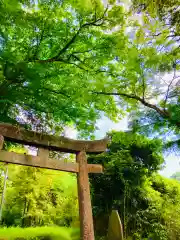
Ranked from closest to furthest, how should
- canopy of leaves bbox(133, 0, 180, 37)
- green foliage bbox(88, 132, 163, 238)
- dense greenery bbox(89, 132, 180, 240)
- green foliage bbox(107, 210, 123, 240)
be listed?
green foliage bbox(107, 210, 123, 240), canopy of leaves bbox(133, 0, 180, 37), dense greenery bbox(89, 132, 180, 240), green foliage bbox(88, 132, 163, 238)

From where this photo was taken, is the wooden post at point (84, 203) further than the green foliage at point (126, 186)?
No

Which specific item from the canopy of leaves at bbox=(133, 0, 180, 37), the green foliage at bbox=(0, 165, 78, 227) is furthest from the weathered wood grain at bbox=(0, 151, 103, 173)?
the green foliage at bbox=(0, 165, 78, 227)

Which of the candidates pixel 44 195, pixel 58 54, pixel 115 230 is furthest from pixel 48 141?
pixel 44 195

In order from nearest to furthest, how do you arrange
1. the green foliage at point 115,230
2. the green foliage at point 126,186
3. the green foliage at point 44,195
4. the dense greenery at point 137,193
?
the green foliage at point 115,230, the dense greenery at point 137,193, the green foliage at point 126,186, the green foliage at point 44,195

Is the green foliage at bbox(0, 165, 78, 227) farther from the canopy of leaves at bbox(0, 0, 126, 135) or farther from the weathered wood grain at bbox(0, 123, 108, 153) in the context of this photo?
the weathered wood grain at bbox(0, 123, 108, 153)

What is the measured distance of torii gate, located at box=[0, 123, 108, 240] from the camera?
3781 mm

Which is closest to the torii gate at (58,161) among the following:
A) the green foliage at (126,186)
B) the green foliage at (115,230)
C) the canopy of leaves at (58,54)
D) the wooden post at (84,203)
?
the wooden post at (84,203)

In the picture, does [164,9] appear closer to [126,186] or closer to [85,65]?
[85,65]

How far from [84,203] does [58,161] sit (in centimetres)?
92

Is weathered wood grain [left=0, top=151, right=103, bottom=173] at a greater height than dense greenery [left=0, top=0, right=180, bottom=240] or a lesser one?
lesser

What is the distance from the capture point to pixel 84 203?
13.0ft

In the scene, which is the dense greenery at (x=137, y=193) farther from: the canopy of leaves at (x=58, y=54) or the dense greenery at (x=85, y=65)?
the canopy of leaves at (x=58, y=54)

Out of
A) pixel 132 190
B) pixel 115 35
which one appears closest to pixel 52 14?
pixel 115 35

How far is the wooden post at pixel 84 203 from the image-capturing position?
3.77 m
